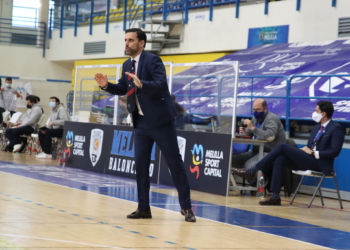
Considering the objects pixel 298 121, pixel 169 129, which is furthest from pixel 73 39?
pixel 169 129

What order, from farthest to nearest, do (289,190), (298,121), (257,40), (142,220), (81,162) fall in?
(257,40) → (81,162) → (298,121) → (289,190) → (142,220)

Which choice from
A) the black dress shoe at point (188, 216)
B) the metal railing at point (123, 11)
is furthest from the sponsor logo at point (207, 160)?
the metal railing at point (123, 11)

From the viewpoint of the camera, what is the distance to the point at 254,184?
352 inches

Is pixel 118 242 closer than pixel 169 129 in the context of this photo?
Yes

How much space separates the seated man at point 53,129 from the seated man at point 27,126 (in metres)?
0.91

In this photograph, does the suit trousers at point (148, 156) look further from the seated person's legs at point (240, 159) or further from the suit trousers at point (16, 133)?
the suit trousers at point (16, 133)

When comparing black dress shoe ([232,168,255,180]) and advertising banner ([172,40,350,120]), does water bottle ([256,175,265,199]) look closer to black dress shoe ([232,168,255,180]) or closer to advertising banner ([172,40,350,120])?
black dress shoe ([232,168,255,180])

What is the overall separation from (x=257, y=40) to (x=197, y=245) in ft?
34.3

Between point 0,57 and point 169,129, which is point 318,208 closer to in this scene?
point 169,129

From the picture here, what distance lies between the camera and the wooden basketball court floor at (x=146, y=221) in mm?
4391

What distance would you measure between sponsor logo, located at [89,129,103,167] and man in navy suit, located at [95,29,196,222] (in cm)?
535

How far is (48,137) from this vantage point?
13.0 metres

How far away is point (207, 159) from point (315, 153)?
1.76 metres

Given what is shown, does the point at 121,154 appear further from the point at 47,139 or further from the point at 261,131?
the point at 47,139
